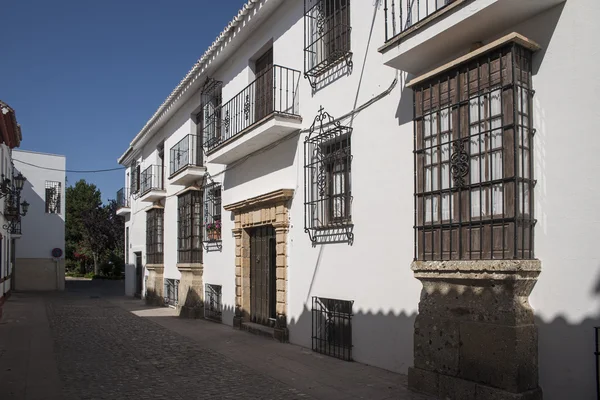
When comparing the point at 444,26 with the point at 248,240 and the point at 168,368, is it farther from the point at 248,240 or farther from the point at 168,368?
the point at 248,240

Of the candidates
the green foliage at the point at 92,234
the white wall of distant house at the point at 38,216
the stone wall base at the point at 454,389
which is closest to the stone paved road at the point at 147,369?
the stone wall base at the point at 454,389

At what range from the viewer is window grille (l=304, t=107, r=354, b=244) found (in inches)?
291

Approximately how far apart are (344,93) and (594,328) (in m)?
4.47

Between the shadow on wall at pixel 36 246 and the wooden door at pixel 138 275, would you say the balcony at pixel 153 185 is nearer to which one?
the wooden door at pixel 138 275

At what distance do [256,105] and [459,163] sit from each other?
5.73 m

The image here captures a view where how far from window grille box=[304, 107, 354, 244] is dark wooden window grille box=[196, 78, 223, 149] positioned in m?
3.74

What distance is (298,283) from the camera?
27.8ft

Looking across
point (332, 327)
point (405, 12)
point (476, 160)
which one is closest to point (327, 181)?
point (332, 327)

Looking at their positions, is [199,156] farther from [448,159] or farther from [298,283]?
[448,159]

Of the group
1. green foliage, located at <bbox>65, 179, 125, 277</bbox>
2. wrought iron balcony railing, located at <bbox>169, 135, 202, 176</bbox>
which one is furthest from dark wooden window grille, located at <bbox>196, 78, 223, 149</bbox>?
green foliage, located at <bbox>65, 179, 125, 277</bbox>

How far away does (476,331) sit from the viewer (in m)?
4.78

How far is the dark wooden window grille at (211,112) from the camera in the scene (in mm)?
11797

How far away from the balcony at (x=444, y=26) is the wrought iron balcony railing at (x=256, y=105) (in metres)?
2.81

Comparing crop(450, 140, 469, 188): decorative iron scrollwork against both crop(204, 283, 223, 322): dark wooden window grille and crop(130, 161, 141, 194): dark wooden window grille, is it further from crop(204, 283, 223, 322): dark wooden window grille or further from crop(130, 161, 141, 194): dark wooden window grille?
crop(130, 161, 141, 194): dark wooden window grille
